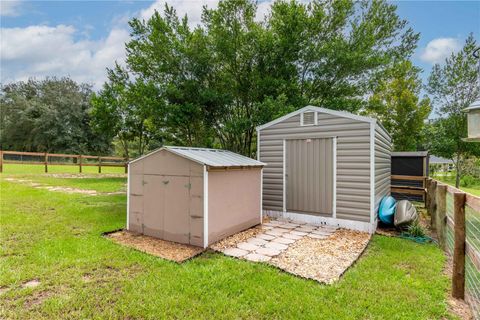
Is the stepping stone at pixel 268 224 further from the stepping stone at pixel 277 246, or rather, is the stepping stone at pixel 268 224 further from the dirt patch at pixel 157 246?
the dirt patch at pixel 157 246

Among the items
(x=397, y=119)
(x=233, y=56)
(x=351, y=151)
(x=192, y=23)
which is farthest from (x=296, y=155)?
(x=397, y=119)

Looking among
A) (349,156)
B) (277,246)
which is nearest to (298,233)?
(277,246)

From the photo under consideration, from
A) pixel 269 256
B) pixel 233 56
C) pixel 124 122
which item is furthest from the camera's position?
pixel 124 122

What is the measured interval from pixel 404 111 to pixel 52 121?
26282 millimetres

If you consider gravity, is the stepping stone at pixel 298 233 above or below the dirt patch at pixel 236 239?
below

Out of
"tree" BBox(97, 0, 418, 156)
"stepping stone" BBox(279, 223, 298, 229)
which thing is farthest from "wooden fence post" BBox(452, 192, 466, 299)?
"tree" BBox(97, 0, 418, 156)

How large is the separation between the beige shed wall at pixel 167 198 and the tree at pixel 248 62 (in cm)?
385

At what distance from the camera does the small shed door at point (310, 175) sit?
5.49m

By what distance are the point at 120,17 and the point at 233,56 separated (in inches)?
182

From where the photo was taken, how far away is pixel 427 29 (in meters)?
9.74

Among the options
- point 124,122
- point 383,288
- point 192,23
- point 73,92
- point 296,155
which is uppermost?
point 73,92

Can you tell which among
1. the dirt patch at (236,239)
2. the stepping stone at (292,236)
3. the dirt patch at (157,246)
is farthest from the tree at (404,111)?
the dirt patch at (157,246)

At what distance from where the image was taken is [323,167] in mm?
5539

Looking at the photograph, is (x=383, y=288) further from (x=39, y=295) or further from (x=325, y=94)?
(x=325, y=94)
